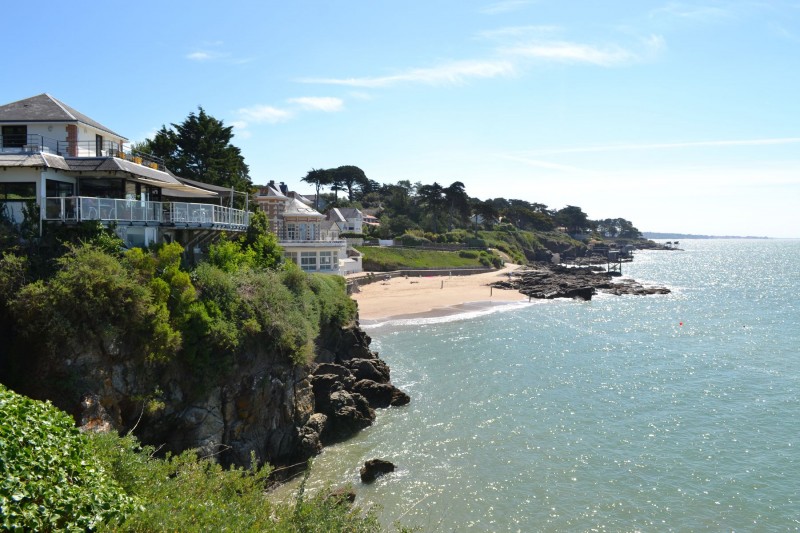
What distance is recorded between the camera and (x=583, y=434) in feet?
85.6

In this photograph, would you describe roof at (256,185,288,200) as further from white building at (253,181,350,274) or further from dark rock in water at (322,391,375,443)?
dark rock in water at (322,391,375,443)

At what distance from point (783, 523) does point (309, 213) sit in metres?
40.5

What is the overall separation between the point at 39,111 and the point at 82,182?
420cm

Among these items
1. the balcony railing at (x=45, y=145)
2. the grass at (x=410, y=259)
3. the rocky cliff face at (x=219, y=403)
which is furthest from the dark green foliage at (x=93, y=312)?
the grass at (x=410, y=259)

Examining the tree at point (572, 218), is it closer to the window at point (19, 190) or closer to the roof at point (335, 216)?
the roof at point (335, 216)

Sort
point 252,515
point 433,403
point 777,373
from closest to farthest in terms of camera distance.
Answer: point 252,515, point 433,403, point 777,373

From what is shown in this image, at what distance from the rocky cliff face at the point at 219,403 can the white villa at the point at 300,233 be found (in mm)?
20713

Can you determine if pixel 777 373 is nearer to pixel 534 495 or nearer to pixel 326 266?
pixel 534 495

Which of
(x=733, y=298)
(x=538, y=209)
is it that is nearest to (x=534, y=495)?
(x=733, y=298)

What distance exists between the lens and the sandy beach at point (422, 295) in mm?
59031

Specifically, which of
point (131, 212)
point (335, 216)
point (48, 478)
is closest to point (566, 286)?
point (335, 216)

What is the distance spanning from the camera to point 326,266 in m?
49.3

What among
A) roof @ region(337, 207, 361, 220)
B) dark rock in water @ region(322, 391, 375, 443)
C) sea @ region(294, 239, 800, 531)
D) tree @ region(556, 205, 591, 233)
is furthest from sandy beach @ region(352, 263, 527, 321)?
tree @ region(556, 205, 591, 233)

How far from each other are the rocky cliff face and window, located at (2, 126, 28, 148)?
40.5ft
